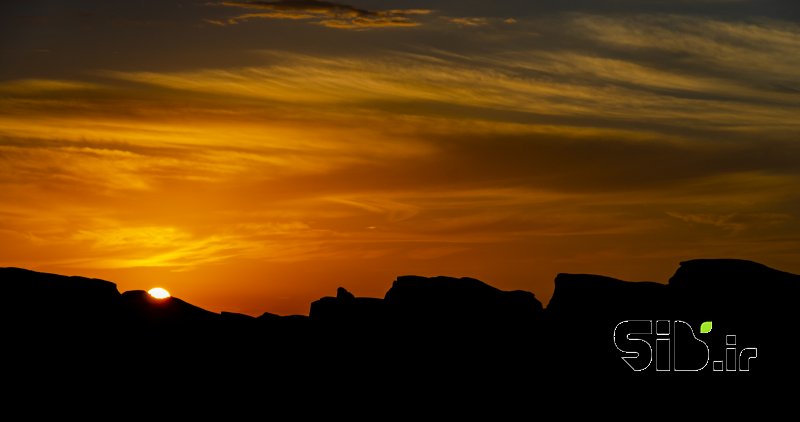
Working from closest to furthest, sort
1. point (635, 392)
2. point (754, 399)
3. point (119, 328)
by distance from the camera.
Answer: point (754, 399) → point (635, 392) → point (119, 328)

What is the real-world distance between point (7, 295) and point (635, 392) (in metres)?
87.5

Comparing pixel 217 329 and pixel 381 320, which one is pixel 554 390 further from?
pixel 217 329

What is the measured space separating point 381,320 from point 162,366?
3361 centimetres

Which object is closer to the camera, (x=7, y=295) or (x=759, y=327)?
(x=759, y=327)

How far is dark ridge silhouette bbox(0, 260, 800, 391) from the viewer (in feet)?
454

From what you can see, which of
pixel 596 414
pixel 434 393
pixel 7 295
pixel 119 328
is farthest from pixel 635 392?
pixel 7 295

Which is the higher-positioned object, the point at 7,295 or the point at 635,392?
the point at 7,295

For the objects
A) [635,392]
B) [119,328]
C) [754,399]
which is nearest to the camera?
[754,399]

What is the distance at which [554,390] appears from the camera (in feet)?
498

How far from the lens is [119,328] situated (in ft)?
513

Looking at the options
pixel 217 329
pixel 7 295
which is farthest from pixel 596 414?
pixel 7 295

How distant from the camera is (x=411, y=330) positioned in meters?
162

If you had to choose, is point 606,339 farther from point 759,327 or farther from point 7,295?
point 7,295

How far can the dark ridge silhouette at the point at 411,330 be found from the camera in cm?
13838
